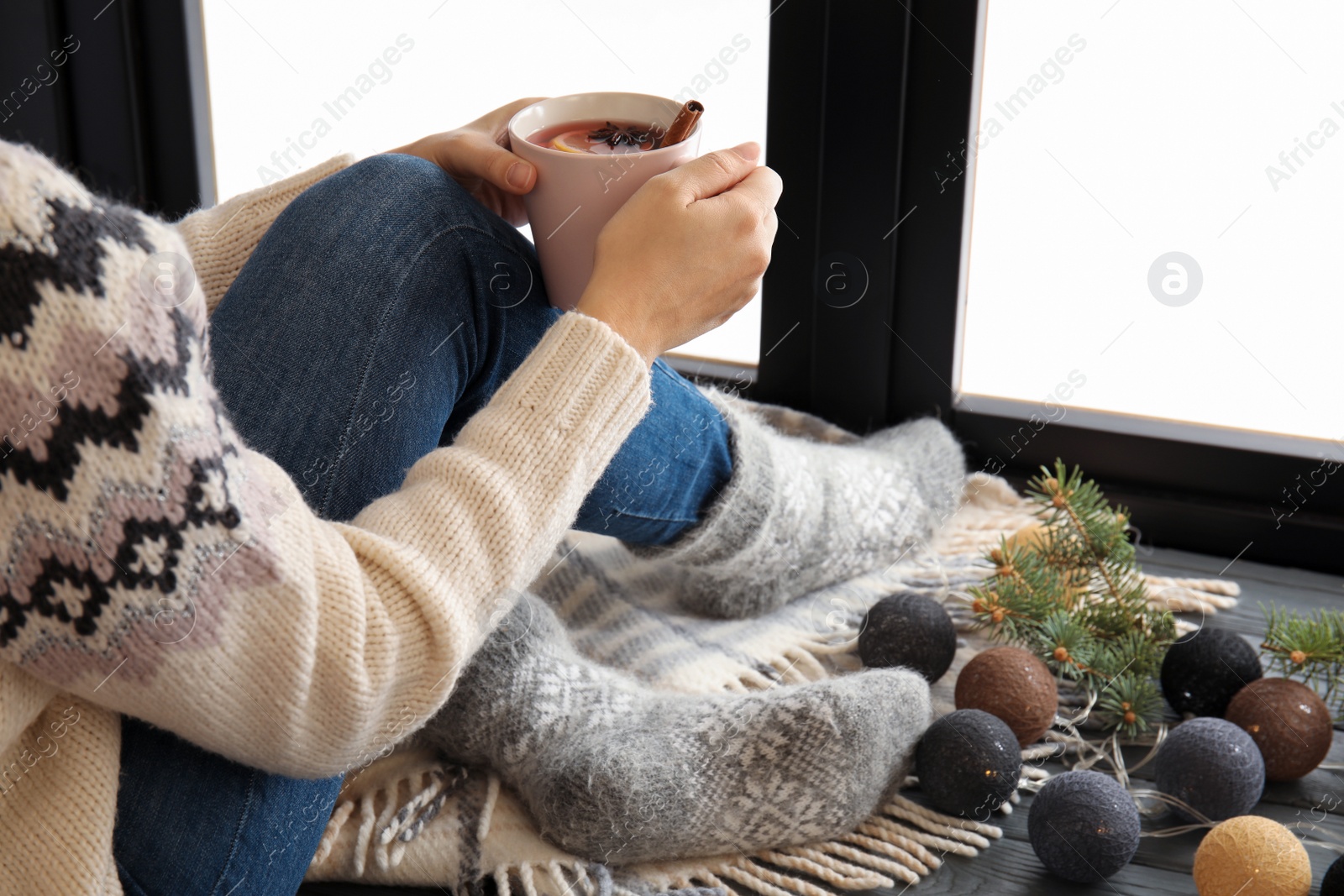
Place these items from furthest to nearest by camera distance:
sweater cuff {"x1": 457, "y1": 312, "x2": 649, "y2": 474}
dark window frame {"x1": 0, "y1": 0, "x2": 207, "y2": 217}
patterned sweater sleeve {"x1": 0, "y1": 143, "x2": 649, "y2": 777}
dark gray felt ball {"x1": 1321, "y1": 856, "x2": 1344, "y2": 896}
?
dark window frame {"x1": 0, "y1": 0, "x2": 207, "y2": 217}, dark gray felt ball {"x1": 1321, "y1": 856, "x2": 1344, "y2": 896}, sweater cuff {"x1": 457, "y1": 312, "x2": 649, "y2": 474}, patterned sweater sleeve {"x1": 0, "y1": 143, "x2": 649, "y2": 777}

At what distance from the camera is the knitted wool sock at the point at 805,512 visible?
977 mm

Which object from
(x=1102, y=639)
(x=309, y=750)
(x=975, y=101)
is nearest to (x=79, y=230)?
(x=309, y=750)

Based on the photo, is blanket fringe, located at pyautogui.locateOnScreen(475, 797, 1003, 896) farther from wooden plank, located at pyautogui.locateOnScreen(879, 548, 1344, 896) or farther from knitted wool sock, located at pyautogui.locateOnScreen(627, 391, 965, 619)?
knitted wool sock, located at pyautogui.locateOnScreen(627, 391, 965, 619)

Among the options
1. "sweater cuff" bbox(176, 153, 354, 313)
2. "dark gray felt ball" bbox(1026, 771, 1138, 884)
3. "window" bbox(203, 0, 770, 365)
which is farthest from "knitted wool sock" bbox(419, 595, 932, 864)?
"window" bbox(203, 0, 770, 365)

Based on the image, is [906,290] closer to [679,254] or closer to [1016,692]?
[1016,692]

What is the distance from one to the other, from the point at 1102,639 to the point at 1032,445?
363 mm

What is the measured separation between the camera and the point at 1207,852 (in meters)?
0.73

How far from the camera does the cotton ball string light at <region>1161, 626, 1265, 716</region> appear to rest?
887 millimetres

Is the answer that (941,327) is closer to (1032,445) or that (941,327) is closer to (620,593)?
(1032,445)

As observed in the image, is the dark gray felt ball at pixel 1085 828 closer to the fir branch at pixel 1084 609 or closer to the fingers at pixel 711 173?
the fir branch at pixel 1084 609

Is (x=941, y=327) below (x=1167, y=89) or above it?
below

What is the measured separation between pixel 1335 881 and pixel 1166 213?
705 millimetres

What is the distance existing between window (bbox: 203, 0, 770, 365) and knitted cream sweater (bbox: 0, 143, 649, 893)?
0.76 m

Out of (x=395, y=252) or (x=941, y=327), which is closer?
(x=395, y=252)
